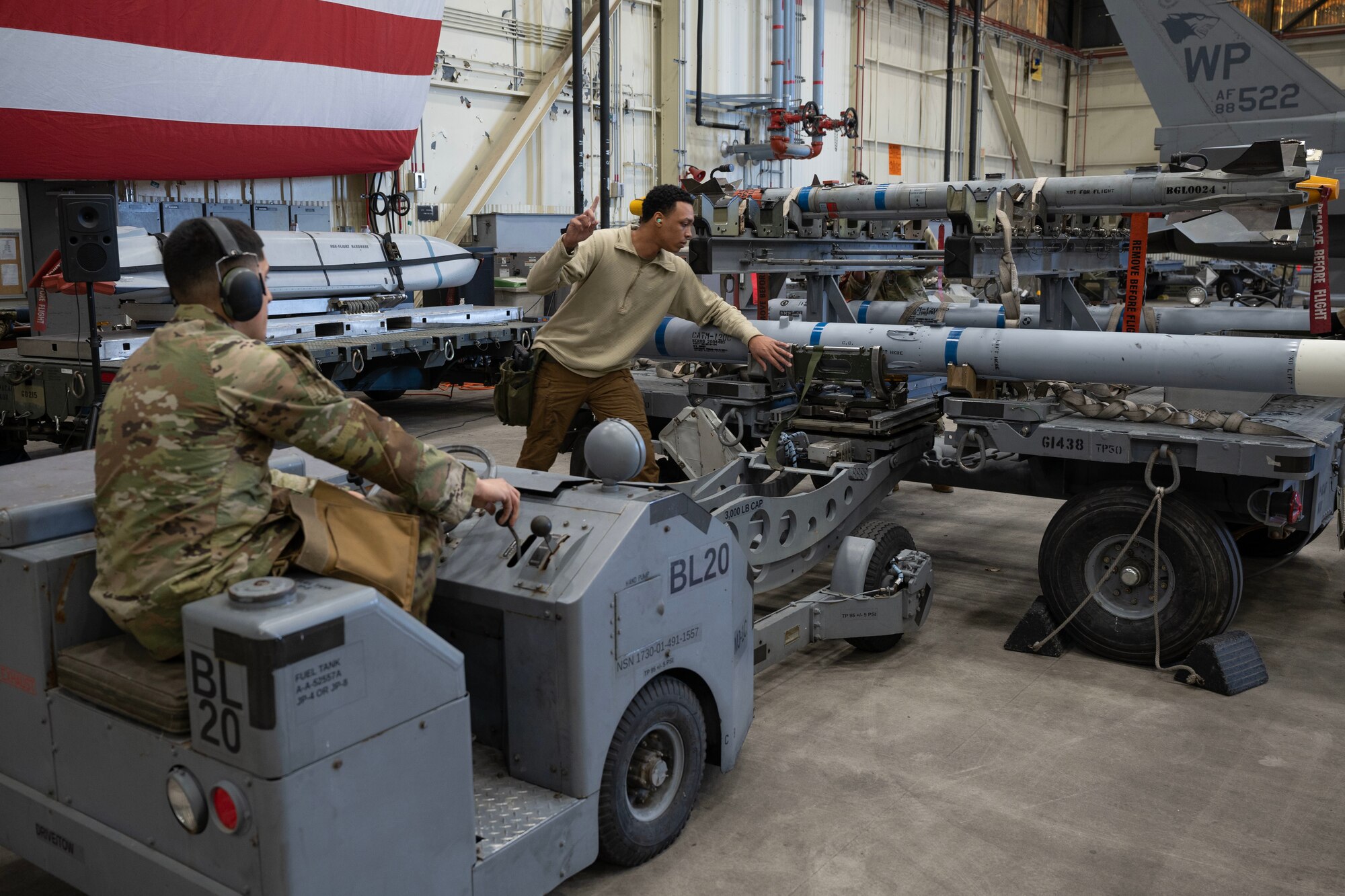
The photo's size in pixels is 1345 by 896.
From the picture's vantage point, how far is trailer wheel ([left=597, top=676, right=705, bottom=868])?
2830 mm

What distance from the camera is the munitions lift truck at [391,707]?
6.73ft

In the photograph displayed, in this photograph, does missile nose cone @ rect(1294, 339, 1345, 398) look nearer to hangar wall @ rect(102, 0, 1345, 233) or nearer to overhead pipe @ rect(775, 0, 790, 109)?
hangar wall @ rect(102, 0, 1345, 233)

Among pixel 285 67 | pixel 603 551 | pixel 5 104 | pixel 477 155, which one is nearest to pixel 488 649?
pixel 603 551

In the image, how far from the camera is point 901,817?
10.9 ft

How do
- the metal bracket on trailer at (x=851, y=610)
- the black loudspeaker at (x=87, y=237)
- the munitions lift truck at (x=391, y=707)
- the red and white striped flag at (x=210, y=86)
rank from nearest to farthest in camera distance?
the munitions lift truck at (x=391, y=707), the metal bracket on trailer at (x=851, y=610), the black loudspeaker at (x=87, y=237), the red and white striped flag at (x=210, y=86)

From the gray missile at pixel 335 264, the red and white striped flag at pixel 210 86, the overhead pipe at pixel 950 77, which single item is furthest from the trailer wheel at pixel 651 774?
the overhead pipe at pixel 950 77

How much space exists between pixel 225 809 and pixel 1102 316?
7.24 m

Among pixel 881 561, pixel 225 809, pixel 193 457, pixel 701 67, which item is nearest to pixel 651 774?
pixel 225 809

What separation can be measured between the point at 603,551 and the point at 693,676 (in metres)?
0.63

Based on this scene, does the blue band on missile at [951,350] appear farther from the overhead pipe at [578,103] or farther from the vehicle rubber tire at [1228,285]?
the vehicle rubber tire at [1228,285]

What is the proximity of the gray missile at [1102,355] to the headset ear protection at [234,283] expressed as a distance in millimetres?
3538

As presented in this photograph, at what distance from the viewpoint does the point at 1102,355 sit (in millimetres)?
4812

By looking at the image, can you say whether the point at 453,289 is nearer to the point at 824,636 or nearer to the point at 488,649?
the point at 824,636

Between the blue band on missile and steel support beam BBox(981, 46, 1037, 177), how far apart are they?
20691 millimetres
